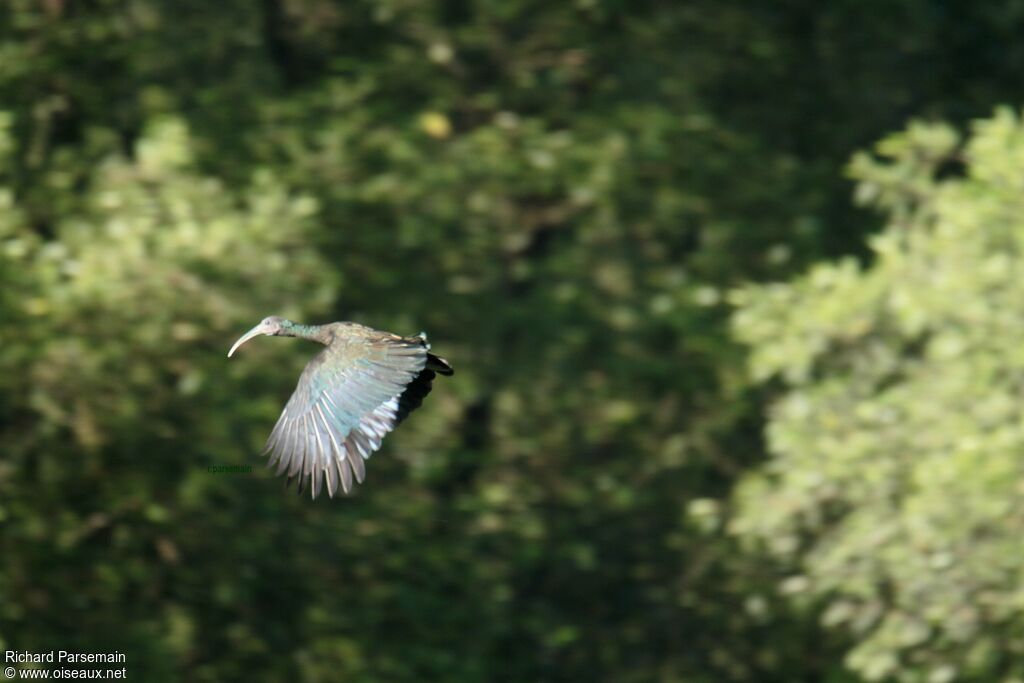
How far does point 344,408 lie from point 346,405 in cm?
1

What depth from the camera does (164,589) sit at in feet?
28.0

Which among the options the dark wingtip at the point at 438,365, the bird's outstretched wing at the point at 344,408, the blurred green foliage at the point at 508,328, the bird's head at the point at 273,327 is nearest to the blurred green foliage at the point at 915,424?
the blurred green foliage at the point at 508,328

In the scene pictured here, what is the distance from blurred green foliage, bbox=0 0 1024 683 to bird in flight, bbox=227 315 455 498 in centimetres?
209

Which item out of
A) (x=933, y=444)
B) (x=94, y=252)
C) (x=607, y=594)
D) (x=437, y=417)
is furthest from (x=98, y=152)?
(x=933, y=444)

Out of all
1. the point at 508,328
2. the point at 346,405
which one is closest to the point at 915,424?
the point at 508,328

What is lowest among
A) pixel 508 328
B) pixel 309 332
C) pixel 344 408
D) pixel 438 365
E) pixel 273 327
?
pixel 344 408

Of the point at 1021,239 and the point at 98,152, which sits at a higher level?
the point at 98,152

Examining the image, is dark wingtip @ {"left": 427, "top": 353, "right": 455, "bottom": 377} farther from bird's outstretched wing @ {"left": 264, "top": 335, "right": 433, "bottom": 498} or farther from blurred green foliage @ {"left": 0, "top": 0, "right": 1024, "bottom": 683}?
blurred green foliage @ {"left": 0, "top": 0, "right": 1024, "bottom": 683}

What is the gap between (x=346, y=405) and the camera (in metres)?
5.82

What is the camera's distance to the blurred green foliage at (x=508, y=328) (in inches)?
318

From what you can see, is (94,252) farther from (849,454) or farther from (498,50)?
(849,454)

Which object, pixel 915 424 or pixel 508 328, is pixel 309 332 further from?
pixel 915 424

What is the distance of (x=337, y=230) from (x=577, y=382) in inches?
61.6

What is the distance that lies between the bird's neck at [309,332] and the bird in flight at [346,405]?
0.31 feet
